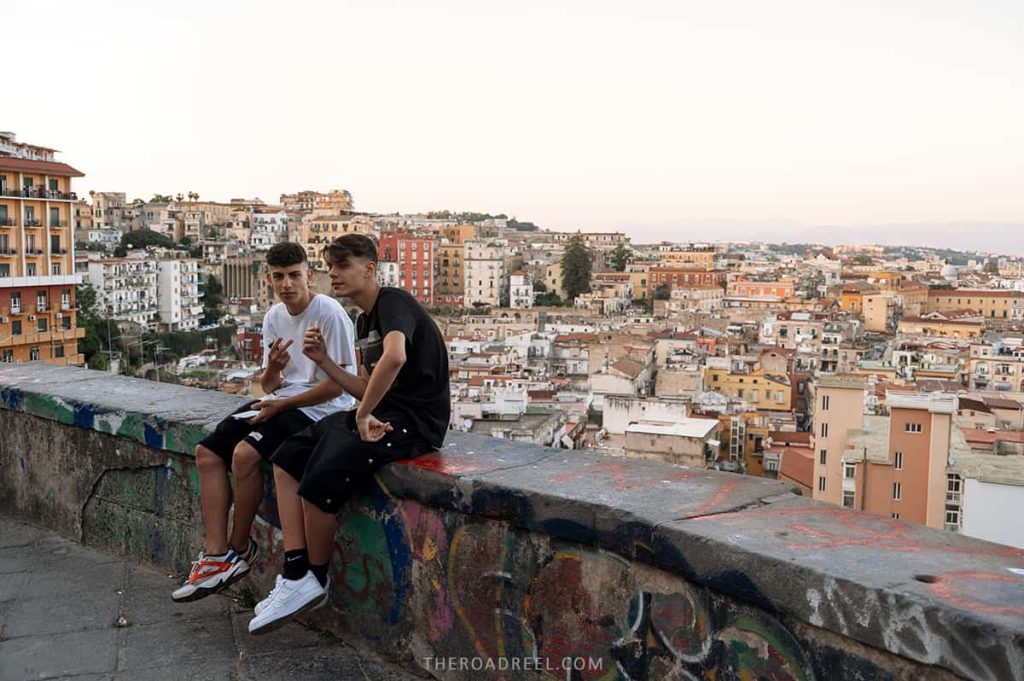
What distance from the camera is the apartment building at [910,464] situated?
20828 mm

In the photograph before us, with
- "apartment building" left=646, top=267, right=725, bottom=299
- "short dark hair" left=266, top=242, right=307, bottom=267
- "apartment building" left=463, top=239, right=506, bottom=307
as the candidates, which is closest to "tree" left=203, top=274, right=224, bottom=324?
"apartment building" left=463, top=239, right=506, bottom=307

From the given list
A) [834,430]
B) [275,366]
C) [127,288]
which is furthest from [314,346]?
[127,288]

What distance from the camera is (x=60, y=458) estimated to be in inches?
134

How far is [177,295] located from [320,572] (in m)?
61.6

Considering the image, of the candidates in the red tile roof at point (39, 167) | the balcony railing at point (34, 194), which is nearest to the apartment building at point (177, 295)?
the balcony railing at point (34, 194)

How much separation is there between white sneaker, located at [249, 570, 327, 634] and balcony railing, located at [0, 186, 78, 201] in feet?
86.5

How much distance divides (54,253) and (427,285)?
167ft

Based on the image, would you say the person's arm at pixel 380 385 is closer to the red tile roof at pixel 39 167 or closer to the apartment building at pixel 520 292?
→ the red tile roof at pixel 39 167

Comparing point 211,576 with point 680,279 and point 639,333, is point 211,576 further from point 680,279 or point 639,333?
point 680,279

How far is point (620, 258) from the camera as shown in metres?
100

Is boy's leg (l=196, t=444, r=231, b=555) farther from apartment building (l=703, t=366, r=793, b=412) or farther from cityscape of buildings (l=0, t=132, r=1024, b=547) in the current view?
apartment building (l=703, t=366, r=793, b=412)

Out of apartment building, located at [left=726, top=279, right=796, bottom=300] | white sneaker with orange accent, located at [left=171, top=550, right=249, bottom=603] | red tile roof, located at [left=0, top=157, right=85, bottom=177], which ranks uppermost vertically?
red tile roof, located at [left=0, top=157, right=85, bottom=177]

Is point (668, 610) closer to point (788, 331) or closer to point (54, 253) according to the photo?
point (54, 253)

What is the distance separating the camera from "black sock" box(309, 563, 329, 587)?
7.78ft
